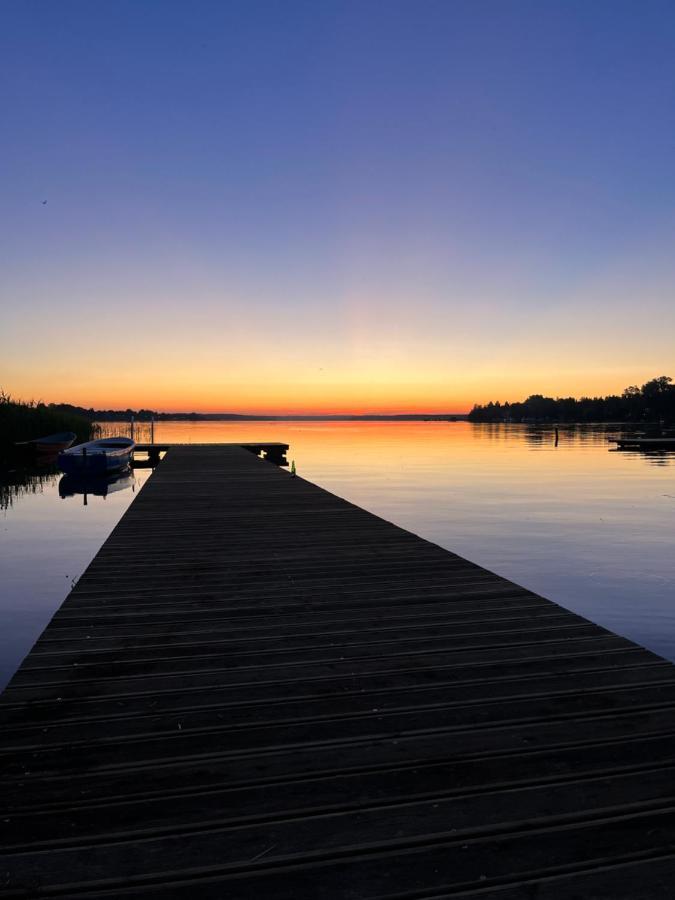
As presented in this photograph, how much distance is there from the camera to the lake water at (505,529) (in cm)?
845

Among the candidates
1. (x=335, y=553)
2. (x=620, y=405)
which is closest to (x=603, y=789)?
(x=335, y=553)

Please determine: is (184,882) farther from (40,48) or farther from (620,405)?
(620,405)

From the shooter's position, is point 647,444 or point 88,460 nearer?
point 88,460

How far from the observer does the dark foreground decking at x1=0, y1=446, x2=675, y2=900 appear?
2010 millimetres

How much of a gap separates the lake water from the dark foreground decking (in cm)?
305

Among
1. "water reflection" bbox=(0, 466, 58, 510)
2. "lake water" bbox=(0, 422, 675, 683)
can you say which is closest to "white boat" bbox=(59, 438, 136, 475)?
"lake water" bbox=(0, 422, 675, 683)

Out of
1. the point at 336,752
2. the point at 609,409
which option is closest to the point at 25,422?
the point at 336,752

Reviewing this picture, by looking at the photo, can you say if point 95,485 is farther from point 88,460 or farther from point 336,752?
point 336,752

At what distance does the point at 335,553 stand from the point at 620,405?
164m

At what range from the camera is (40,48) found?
1345 centimetres

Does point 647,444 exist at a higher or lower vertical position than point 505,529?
higher

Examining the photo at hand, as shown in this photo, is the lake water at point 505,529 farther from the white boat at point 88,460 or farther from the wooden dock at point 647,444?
the wooden dock at point 647,444

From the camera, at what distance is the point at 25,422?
3064cm

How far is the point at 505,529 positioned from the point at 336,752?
12641 millimetres
